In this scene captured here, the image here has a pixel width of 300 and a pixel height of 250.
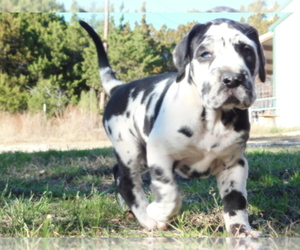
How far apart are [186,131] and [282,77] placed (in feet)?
29.7

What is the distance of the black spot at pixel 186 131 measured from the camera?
181cm

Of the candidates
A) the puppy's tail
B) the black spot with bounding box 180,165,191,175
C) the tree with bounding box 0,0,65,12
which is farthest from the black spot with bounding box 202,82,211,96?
the tree with bounding box 0,0,65,12

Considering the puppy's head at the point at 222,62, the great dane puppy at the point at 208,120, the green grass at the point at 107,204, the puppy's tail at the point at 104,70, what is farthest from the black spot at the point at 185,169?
the puppy's tail at the point at 104,70

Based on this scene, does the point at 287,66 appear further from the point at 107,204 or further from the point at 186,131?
the point at 186,131

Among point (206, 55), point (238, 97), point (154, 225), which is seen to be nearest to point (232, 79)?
point (238, 97)

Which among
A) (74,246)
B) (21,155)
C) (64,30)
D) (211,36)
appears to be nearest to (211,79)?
(211,36)

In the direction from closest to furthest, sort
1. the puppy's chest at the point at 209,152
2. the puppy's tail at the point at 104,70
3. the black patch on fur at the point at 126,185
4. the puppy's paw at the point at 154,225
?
the puppy's chest at the point at 209,152 → the puppy's paw at the point at 154,225 → the black patch on fur at the point at 126,185 → the puppy's tail at the point at 104,70

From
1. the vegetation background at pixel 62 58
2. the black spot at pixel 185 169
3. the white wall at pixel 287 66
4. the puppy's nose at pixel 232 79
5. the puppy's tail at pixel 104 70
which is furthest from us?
the vegetation background at pixel 62 58

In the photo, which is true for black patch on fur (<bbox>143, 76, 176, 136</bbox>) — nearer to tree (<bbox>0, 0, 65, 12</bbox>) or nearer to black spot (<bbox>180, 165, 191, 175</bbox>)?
black spot (<bbox>180, 165, 191, 175</bbox>)

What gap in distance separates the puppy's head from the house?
7.96m

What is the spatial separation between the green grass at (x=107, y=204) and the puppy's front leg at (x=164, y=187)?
11 centimetres

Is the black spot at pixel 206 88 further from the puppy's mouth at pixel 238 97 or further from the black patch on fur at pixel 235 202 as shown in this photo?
the black patch on fur at pixel 235 202

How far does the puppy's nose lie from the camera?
5.19ft

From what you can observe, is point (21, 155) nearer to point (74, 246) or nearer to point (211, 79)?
point (211, 79)
